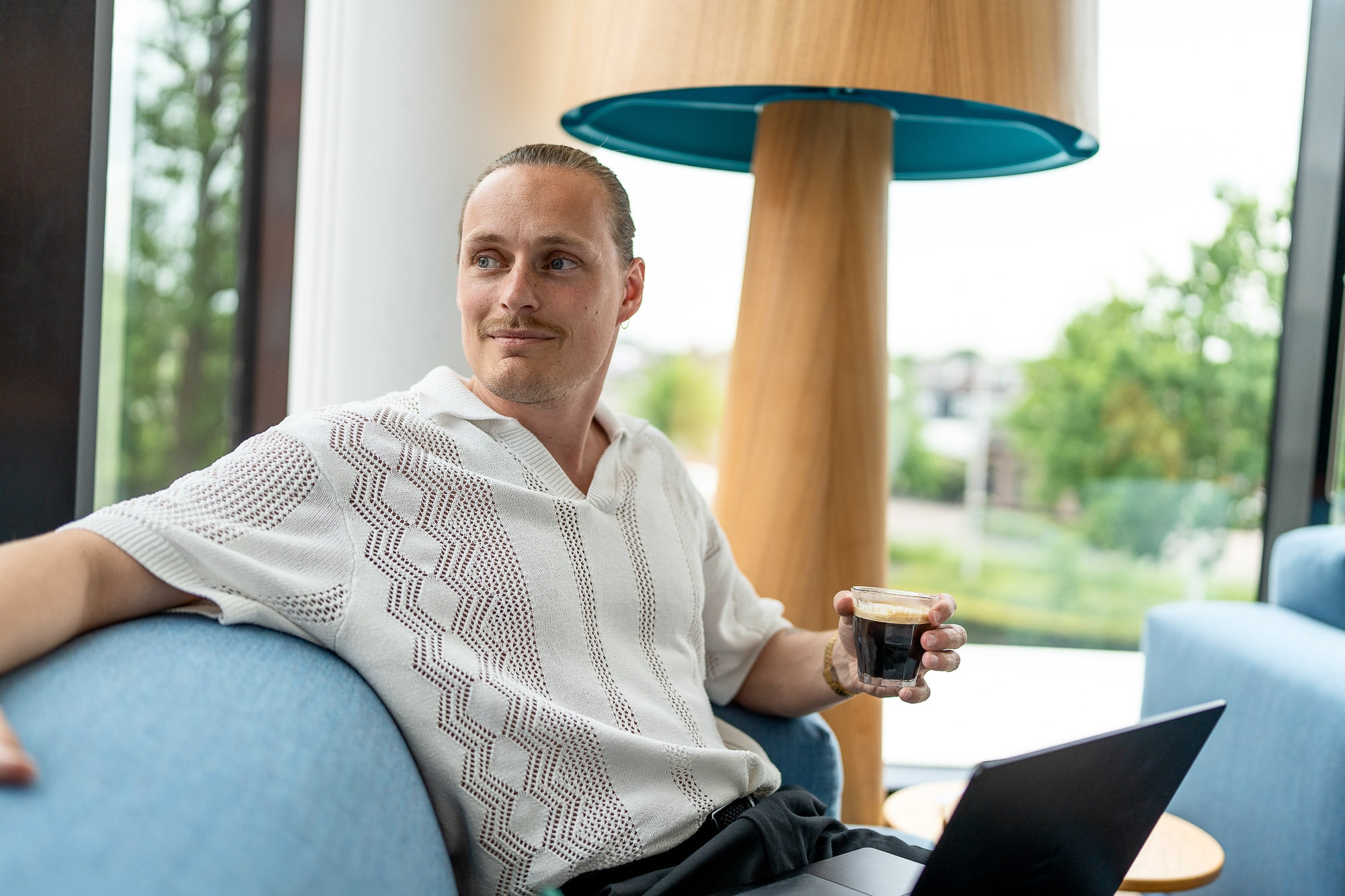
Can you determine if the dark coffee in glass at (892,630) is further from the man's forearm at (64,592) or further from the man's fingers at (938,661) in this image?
the man's forearm at (64,592)

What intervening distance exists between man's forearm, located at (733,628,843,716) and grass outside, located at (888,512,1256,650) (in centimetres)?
148

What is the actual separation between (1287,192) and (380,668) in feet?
9.25

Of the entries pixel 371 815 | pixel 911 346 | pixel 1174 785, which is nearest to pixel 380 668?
pixel 371 815

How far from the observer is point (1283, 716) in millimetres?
1799

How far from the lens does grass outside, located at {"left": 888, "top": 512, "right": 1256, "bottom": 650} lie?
10.0 ft

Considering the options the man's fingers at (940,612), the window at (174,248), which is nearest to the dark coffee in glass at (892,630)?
the man's fingers at (940,612)

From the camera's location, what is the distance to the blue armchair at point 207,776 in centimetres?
66

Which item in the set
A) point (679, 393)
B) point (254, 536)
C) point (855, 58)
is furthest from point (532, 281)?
point (679, 393)

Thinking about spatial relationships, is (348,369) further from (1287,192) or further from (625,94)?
(1287,192)

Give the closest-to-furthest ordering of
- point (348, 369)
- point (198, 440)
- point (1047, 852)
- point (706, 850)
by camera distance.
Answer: point (1047, 852) → point (706, 850) → point (348, 369) → point (198, 440)

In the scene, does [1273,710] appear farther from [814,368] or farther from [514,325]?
[514,325]

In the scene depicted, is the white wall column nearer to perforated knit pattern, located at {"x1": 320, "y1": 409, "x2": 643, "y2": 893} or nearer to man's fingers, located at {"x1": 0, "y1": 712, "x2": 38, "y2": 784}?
perforated knit pattern, located at {"x1": 320, "y1": 409, "x2": 643, "y2": 893}

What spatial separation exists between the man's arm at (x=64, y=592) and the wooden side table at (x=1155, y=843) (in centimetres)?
111

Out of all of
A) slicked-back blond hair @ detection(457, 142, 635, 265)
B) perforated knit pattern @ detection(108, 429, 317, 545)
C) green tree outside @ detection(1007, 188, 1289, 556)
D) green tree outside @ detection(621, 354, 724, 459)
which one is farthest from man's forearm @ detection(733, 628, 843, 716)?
green tree outside @ detection(1007, 188, 1289, 556)
